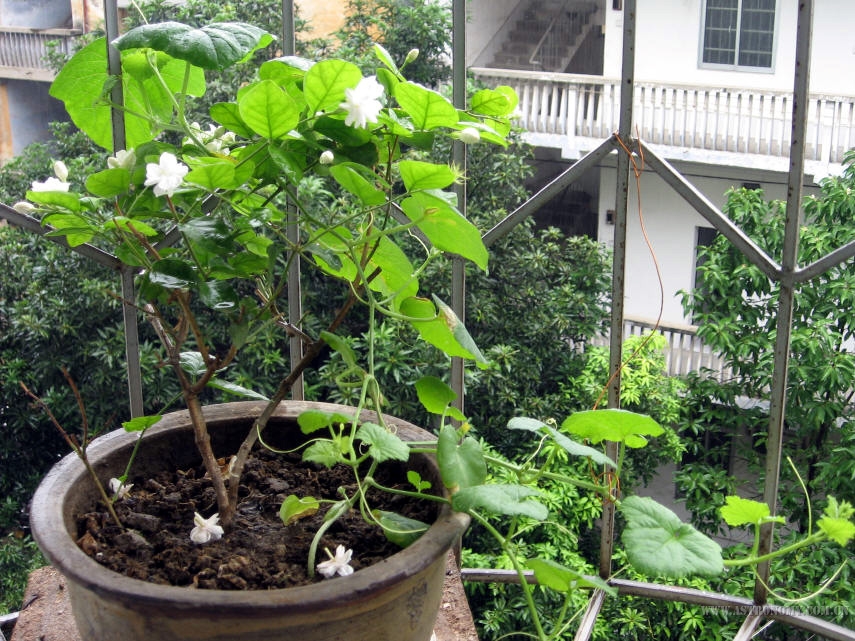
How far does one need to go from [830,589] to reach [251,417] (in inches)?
124

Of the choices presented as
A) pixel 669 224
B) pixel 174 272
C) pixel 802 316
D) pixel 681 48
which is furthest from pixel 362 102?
pixel 681 48

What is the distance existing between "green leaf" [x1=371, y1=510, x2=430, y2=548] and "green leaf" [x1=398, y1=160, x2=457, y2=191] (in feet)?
0.72

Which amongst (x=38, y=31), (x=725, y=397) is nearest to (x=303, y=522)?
(x=725, y=397)

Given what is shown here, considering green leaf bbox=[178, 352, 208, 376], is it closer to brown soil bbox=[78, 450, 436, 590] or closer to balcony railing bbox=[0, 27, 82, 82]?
brown soil bbox=[78, 450, 436, 590]

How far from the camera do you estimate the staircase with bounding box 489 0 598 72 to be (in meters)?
6.19

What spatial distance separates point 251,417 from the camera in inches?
31.4

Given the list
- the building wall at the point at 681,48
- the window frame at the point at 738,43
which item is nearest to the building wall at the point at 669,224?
the building wall at the point at 681,48

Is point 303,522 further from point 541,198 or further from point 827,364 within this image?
point 827,364

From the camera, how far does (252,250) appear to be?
668 mm

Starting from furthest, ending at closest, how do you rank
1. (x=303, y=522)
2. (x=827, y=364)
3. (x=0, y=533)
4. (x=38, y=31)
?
1. (x=38, y=31)
2. (x=0, y=533)
3. (x=827, y=364)
4. (x=303, y=522)

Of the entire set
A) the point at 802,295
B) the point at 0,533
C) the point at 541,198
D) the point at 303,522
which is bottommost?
the point at 0,533

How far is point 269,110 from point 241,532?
1.00 feet

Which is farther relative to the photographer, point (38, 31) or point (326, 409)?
point (38, 31)

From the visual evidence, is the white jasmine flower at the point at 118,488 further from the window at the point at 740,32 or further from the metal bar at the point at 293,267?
the window at the point at 740,32
